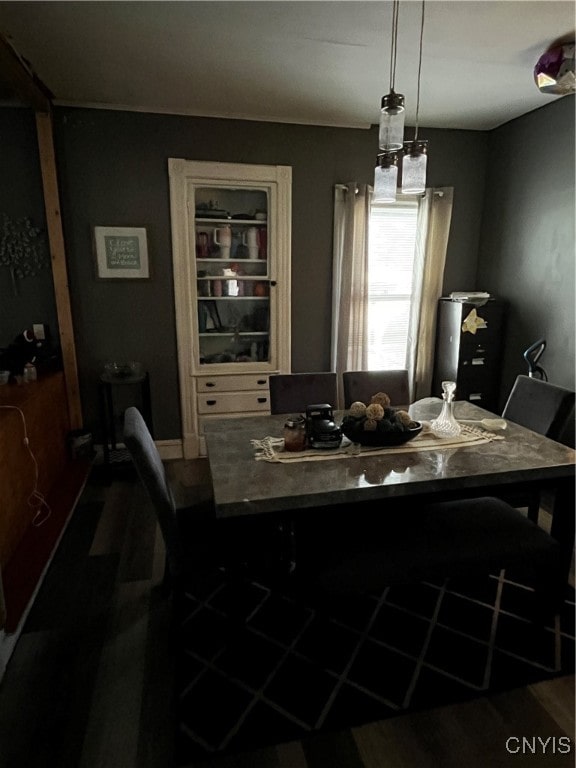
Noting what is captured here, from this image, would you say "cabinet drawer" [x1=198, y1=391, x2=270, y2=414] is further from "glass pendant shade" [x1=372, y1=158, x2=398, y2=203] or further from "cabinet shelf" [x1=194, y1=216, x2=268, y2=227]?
"glass pendant shade" [x1=372, y1=158, x2=398, y2=203]

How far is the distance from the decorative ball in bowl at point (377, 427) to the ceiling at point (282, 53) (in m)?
1.78

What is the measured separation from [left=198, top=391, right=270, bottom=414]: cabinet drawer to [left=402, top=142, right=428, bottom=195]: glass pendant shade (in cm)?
218

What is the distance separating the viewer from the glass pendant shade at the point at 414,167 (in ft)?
5.64

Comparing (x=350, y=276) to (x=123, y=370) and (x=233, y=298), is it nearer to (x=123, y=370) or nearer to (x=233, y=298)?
(x=233, y=298)

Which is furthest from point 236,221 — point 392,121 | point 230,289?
point 392,121

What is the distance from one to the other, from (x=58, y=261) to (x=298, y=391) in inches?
78.4

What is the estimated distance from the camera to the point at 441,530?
68.6 inches

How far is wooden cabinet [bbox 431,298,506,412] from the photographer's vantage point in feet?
11.4

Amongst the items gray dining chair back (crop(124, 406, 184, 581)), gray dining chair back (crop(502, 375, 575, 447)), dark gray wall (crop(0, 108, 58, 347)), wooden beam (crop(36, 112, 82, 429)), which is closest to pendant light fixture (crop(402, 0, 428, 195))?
gray dining chair back (crop(502, 375, 575, 447))

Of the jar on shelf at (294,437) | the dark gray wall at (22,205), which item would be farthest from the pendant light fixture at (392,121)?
the dark gray wall at (22,205)

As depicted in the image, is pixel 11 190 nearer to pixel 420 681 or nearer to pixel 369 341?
pixel 369 341

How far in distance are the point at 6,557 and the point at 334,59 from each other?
3.06m

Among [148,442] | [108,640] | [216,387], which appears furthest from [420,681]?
[216,387]

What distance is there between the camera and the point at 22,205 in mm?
3092
